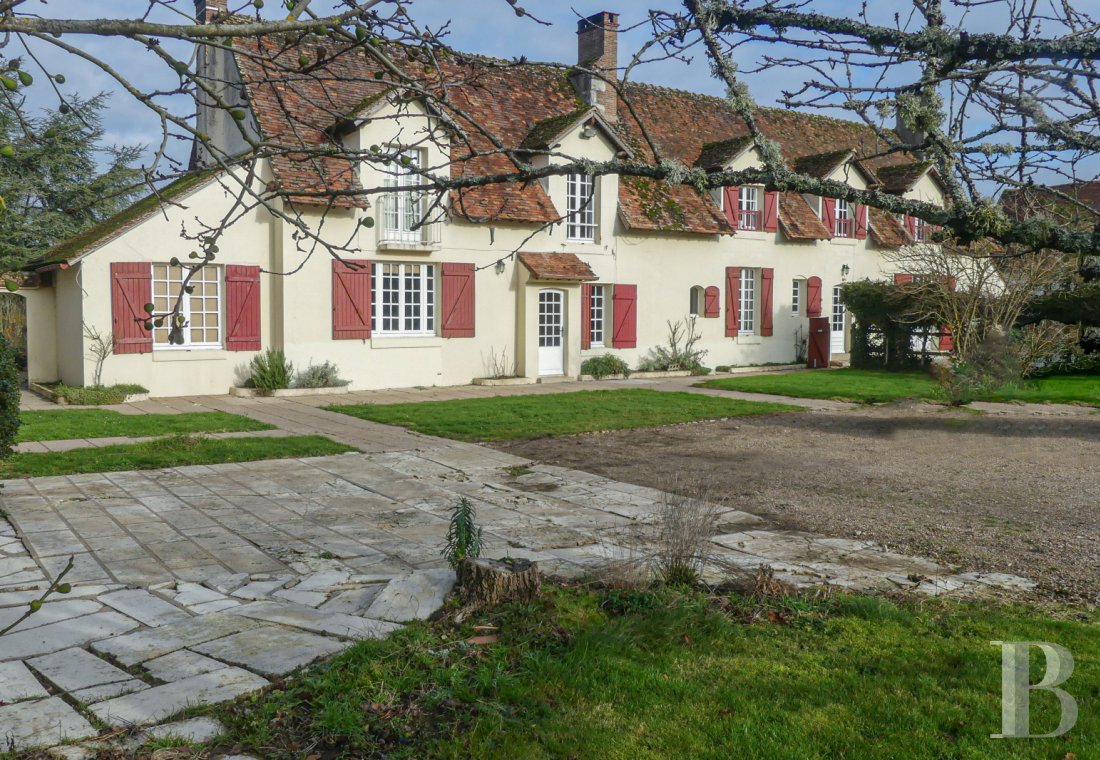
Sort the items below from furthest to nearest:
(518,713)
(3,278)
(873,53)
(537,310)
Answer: (537,310), (518,713), (873,53), (3,278)

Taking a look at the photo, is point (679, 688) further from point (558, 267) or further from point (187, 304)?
point (558, 267)

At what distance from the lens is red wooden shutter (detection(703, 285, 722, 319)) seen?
77.0 ft

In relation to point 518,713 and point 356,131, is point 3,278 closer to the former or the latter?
point 518,713

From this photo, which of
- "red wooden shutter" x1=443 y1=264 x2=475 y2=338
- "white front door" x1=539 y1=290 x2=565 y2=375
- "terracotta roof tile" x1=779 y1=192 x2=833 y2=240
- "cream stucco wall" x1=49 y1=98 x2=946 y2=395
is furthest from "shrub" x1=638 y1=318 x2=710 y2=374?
"red wooden shutter" x1=443 y1=264 x2=475 y2=338

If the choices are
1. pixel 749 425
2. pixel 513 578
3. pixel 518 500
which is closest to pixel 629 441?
pixel 749 425

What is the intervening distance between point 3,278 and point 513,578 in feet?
10.7

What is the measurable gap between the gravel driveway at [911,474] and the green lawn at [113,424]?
4235 mm

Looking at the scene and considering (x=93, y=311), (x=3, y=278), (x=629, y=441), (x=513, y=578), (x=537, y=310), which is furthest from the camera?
(x=537, y=310)

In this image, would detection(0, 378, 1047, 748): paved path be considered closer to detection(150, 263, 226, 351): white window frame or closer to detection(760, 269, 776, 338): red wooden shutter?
detection(150, 263, 226, 351): white window frame

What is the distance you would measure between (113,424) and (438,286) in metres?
7.91

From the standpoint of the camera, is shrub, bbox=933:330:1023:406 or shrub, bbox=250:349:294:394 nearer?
shrub, bbox=933:330:1023:406

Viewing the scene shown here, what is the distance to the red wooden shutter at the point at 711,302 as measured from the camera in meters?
23.5

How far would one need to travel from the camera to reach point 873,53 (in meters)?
3.55

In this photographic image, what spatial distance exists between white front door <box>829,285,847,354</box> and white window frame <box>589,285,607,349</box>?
826 centimetres
